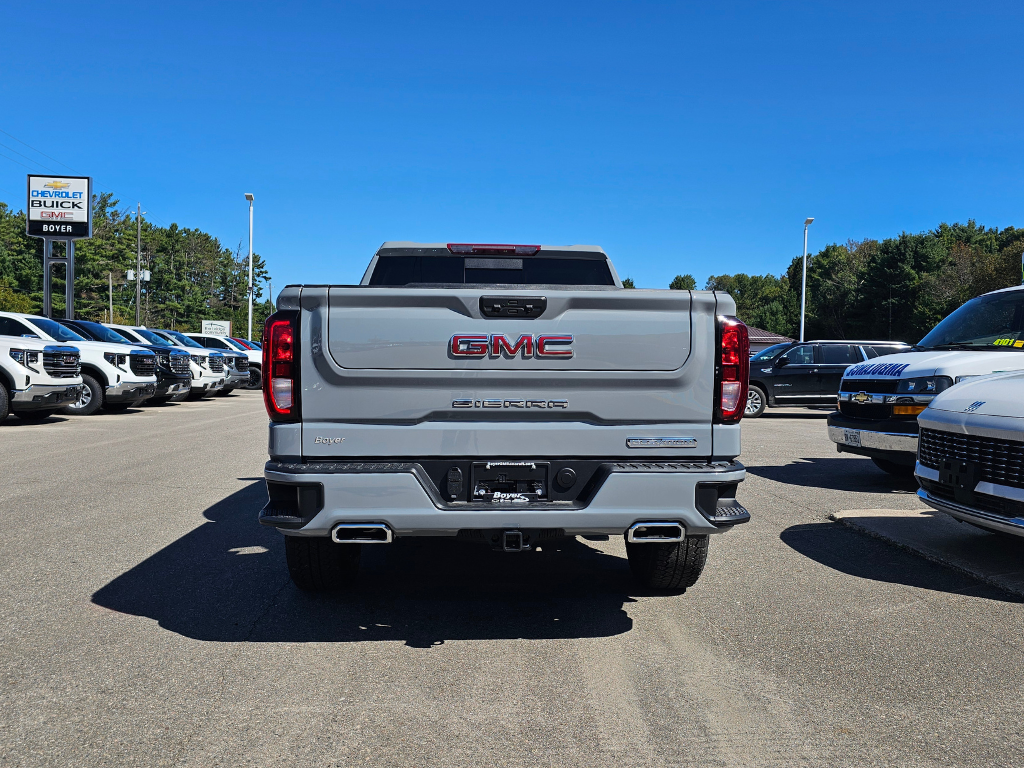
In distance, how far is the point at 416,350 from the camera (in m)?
3.66

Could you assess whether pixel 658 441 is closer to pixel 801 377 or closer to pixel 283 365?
pixel 283 365

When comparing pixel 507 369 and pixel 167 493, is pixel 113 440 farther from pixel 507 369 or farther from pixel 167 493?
pixel 507 369

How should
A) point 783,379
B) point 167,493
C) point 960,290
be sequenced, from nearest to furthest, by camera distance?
1. point 167,493
2. point 783,379
3. point 960,290

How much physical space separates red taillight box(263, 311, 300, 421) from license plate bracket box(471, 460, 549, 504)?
0.88 meters

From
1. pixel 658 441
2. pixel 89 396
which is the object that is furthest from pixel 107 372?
pixel 658 441

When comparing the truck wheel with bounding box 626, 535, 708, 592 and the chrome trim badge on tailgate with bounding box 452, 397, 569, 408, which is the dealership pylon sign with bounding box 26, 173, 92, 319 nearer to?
the truck wheel with bounding box 626, 535, 708, 592

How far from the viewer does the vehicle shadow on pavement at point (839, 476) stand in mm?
8812

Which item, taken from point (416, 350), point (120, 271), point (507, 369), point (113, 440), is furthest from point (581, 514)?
point (120, 271)

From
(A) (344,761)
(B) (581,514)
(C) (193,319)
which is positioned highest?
(C) (193,319)

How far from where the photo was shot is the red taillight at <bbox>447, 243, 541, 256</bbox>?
5457mm

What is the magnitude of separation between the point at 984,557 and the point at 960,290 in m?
60.6

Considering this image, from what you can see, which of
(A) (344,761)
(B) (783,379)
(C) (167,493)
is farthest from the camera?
(B) (783,379)

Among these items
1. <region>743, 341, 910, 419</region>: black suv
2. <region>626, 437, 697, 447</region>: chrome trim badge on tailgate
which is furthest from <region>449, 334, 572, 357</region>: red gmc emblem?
<region>743, 341, 910, 419</region>: black suv

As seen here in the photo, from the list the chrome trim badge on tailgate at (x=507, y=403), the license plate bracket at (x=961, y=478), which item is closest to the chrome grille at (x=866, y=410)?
the license plate bracket at (x=961, y=478)
